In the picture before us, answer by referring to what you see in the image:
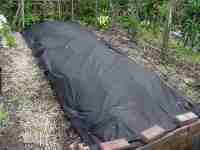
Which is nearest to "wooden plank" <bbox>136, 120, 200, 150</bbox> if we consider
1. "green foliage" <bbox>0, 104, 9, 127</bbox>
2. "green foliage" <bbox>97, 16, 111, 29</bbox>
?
"green foliage" <bbox>0, 104, 9, 127</bbox>

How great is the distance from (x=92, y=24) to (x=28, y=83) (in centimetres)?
318

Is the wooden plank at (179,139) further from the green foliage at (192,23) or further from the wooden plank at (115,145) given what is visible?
the green foliage at (192,23)

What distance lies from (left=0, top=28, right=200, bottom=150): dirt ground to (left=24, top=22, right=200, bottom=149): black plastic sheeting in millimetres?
186

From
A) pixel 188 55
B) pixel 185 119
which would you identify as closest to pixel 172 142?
pixel 185 119

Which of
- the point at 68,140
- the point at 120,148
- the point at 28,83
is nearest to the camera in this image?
the point at 120,148

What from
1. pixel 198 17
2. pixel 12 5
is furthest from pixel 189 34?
pixel 12 5

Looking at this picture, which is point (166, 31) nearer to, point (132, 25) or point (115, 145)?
point (132, 25)

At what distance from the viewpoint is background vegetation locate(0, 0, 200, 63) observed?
5.82 metres

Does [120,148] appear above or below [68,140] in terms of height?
above

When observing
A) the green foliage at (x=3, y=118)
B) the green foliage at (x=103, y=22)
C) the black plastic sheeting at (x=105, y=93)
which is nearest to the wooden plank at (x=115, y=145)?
the black plastic sheeting at (x=105, y=93)

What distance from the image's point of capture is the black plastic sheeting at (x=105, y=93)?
2.66 meters

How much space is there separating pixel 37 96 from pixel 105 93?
1.22 m

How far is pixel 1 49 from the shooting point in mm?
4934

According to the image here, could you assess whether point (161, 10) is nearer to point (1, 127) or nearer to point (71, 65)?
point (71, 65)
